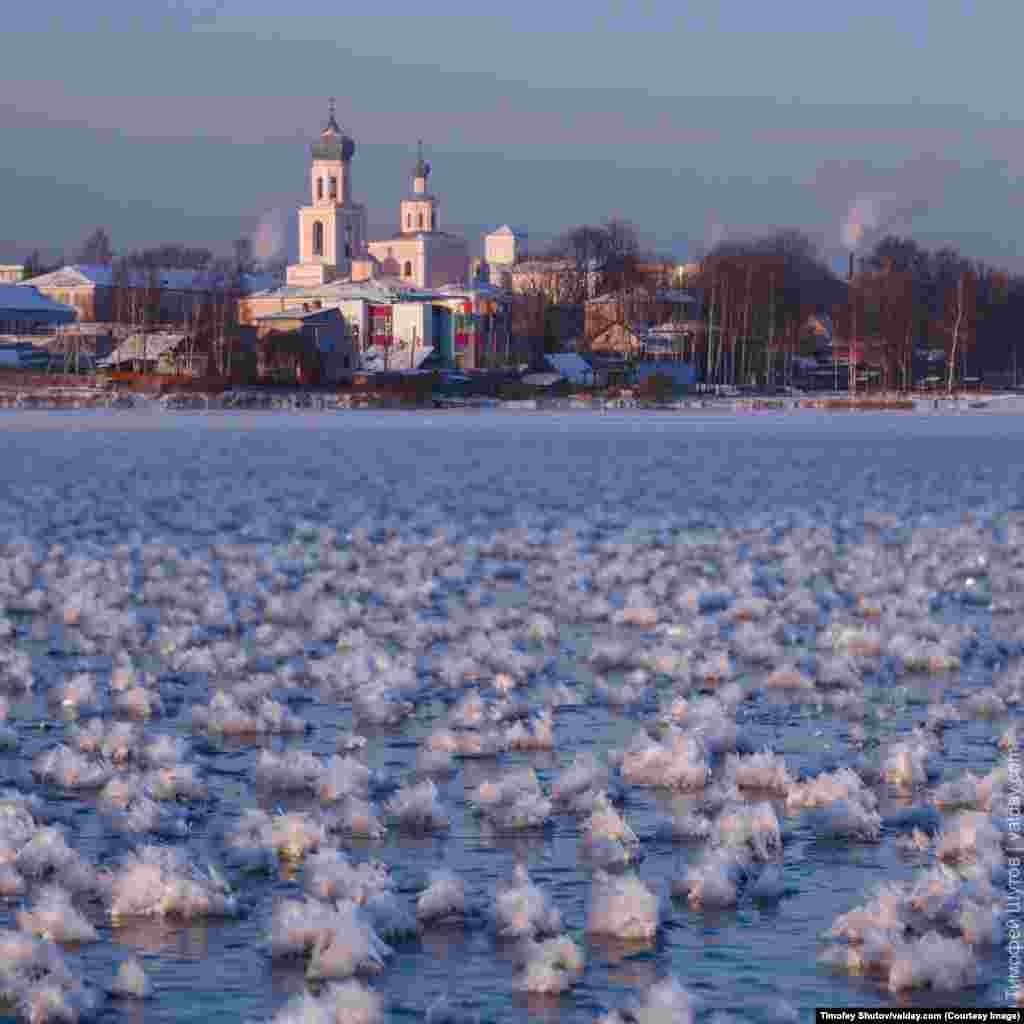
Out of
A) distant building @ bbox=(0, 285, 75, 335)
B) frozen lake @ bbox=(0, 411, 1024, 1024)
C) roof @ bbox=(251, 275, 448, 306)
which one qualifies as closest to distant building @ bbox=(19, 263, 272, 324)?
distant building @ bbox=(0, 285, 75, 335)

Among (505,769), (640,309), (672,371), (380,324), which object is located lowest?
(505,769)

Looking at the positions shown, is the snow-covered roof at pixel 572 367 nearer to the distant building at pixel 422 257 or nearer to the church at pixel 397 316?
the church at pixel 397 316

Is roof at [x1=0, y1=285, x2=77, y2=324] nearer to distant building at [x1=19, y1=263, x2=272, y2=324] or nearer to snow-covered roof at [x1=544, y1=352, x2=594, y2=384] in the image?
distant building at [x1=19, y1=263, x2=272, y2=324]

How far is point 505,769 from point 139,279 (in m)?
170

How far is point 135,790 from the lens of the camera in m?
8.38

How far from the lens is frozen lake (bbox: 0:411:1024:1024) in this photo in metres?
6.22

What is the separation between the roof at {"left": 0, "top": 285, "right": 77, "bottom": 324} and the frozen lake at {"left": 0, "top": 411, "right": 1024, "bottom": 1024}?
478ft

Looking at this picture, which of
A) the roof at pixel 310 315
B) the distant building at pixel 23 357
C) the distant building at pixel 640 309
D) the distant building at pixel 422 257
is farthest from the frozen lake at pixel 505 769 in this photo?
the distant building at pixel 422 257

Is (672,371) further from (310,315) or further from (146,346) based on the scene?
(146,346)

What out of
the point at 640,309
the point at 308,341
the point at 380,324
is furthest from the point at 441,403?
the point at 640,309

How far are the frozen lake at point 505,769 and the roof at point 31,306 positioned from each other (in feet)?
478

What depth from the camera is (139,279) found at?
173875 millimetres

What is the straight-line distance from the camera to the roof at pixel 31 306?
162 m

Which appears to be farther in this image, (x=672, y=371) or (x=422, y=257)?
(x=422, y=257)
